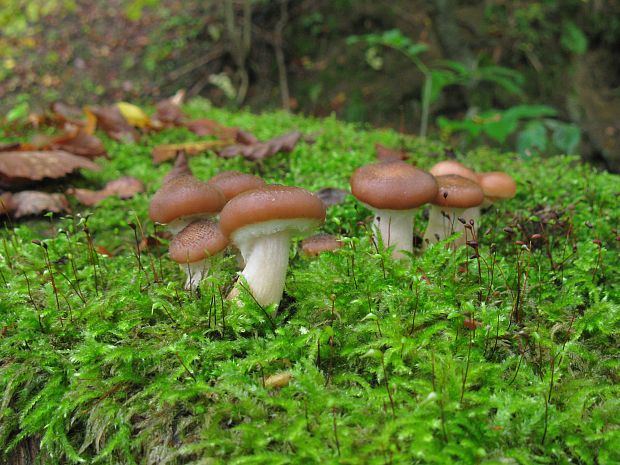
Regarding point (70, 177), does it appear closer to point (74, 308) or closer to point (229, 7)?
point (74, 308)

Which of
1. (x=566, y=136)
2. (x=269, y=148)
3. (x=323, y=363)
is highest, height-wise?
(x=269, y=148)

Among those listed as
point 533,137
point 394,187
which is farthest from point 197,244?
point 533,137

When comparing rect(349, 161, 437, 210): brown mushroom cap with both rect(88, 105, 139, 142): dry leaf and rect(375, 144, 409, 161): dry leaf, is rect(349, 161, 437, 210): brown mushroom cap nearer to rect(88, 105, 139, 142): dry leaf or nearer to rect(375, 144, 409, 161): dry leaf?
rect(375, 144, 409, 161): dry leaf

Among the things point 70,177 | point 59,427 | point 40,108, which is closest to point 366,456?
point 59,427

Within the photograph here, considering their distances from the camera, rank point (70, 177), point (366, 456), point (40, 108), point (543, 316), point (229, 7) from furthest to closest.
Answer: point (229, 7), point (40, 108), point (70, 177), point (543, 316), point (366, 456)

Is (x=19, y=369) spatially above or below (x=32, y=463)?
above

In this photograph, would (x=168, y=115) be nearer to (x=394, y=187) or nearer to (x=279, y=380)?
(x=394, y=187)

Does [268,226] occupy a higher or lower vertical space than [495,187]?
higher
